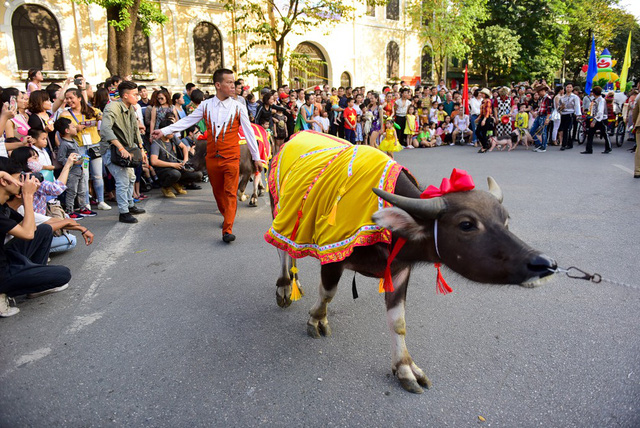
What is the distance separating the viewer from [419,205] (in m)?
2.36

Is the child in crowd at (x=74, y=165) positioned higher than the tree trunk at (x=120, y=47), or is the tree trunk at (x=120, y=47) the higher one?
the tree trunk at (x=120, y=47)

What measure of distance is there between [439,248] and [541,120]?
14165 millimetres

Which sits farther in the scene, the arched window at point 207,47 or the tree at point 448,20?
the tree at point 448,20

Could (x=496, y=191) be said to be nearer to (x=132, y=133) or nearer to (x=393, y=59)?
(x=132, y=133)

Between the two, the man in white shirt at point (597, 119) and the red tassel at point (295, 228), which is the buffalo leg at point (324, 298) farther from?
the man in white shirt at point (597, 119)

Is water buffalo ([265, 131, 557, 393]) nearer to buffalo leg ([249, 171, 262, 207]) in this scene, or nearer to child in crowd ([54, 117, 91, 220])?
buffalo leg ([249, 171, 262, 207])

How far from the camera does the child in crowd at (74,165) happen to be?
22.1 feet

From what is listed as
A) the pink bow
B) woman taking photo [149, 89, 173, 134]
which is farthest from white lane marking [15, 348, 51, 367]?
woman taking photo [149, 89, 173, 134]

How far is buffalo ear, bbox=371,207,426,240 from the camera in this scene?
2375 millimetres

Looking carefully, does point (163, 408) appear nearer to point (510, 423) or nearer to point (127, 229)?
point (510, 423)

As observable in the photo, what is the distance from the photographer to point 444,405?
8.46 feet

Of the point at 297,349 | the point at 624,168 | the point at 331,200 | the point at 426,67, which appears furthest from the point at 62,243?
the point at 426,67

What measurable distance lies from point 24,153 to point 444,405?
5456 millimetres

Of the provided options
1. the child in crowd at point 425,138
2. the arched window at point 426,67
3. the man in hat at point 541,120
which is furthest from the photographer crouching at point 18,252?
the arched window at point 426,67
